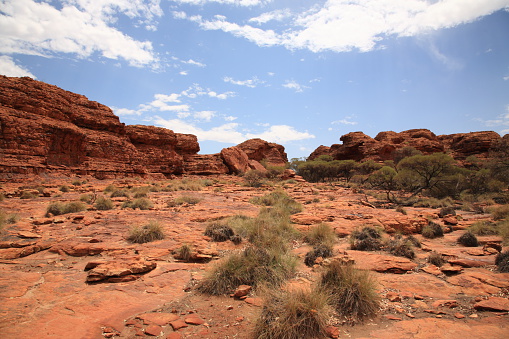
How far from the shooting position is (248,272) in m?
4.55

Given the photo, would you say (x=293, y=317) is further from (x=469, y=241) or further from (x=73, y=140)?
(x=73, y=140)

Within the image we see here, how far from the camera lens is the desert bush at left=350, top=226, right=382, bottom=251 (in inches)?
262

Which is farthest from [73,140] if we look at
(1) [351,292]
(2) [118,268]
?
(1) [351,292]

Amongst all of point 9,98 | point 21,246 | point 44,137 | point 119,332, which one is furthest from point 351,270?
point 9,98

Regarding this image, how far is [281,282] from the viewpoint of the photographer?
4410 mm

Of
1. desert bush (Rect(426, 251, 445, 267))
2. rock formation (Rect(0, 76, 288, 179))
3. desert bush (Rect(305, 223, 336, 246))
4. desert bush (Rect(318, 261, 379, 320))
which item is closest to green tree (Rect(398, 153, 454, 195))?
desert bush (Rect(305, 223, 336, 246))

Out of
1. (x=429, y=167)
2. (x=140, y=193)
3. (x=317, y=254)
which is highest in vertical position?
(x=429, y=167)

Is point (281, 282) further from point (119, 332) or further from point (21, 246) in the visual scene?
point (21, 246)

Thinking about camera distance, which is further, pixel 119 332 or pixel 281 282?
pixel 281 282

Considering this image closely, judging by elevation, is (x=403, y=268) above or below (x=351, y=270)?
below

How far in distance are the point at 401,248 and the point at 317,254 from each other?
214 cm

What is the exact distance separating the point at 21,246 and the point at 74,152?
77.6 feet

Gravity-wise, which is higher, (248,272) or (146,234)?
(146,234)

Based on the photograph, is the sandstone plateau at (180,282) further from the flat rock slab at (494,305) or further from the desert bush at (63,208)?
the desert bush at (63,208)
